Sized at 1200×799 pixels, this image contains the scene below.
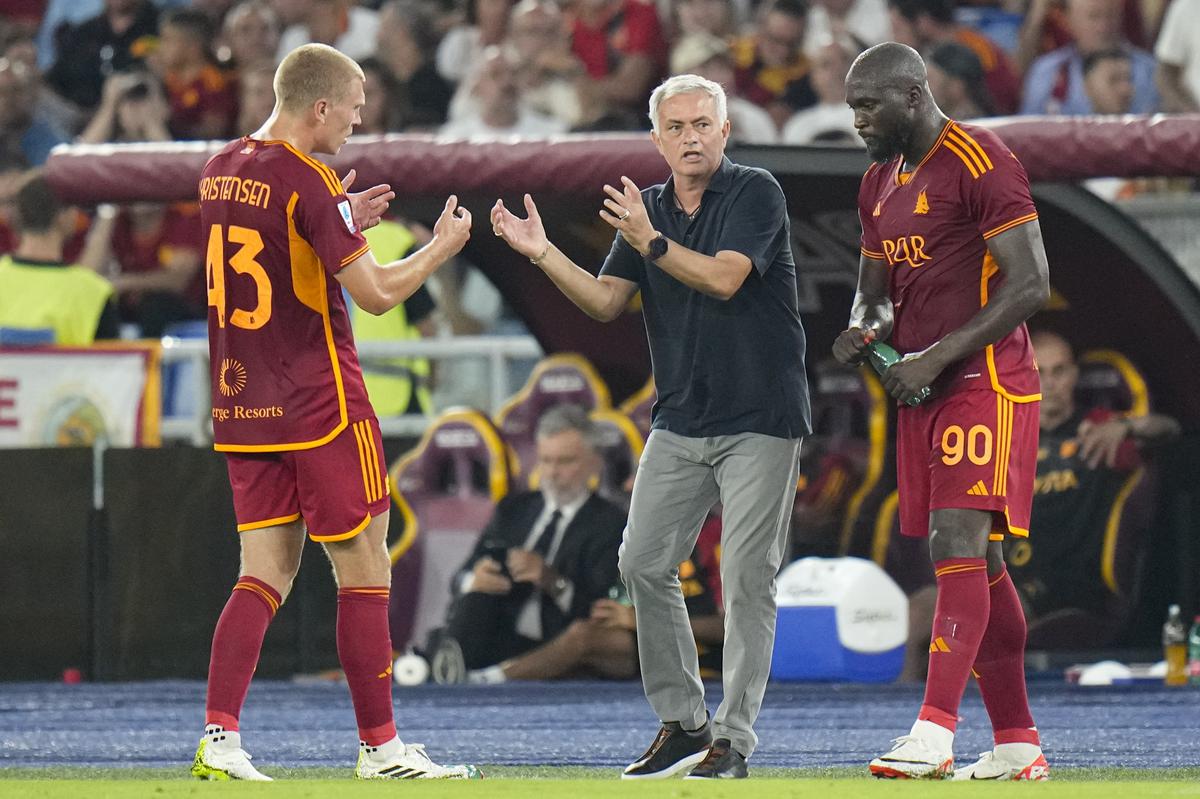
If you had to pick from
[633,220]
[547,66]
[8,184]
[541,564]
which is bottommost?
[541,564]

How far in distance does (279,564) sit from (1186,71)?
27.8 feet

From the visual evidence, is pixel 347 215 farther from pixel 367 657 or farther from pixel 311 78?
pixel 367 657

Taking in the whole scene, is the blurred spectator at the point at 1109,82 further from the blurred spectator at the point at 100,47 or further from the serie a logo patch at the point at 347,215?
the serie a logo patch at the point at 347,215

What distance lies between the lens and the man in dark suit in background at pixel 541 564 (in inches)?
440

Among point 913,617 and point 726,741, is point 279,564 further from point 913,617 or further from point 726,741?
point 913,617

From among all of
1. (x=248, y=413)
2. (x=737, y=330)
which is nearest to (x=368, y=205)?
(x=248, y=413)

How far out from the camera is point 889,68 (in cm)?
629

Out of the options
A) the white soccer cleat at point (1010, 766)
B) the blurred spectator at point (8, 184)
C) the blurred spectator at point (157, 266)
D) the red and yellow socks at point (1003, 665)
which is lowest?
the white soccer cleat at point (1010, 766)

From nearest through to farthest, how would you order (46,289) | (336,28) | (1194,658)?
1. (1194,658)
2. (46,289)
3. (336,28)

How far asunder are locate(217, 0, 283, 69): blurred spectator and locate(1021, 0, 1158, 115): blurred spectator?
5191mm

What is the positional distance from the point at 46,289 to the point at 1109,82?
617 centimetres

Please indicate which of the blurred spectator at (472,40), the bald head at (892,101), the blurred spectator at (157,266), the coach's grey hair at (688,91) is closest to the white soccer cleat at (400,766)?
the coach's grey hair at (688,91)

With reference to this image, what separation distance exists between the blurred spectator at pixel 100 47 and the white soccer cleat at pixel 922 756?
11342 mm

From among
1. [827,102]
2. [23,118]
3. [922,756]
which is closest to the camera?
[922,756]
